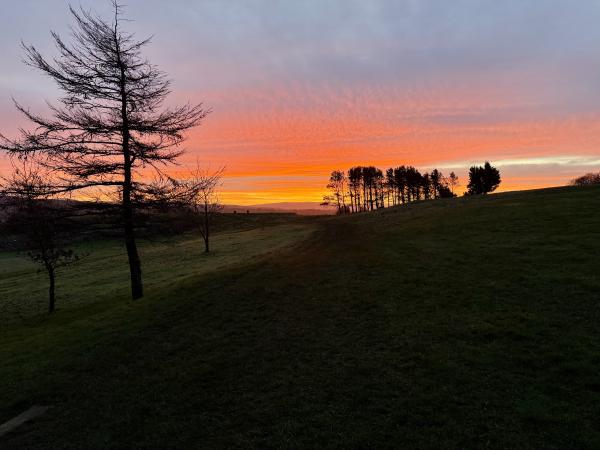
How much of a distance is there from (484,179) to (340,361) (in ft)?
360

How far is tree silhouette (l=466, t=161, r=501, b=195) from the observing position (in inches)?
4104

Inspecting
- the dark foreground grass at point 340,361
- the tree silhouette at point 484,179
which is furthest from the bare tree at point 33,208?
the tree silhouette at point 484,179

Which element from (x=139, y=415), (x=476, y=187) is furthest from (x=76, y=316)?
(x=476, y=187)

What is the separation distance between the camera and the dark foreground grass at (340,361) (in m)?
7.51

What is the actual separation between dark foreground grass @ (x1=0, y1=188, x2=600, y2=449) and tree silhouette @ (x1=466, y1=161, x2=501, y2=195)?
9116 cm

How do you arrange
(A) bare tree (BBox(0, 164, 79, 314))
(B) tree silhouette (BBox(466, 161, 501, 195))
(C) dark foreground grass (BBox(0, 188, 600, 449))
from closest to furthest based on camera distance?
(C) dark foreground grass (BBox(0, 188, 600, 449)) < (A) bare tree (BBox(0, 164, 79, 314)) < (B) tree silhouette (BBox(466, 161, 501, 195))

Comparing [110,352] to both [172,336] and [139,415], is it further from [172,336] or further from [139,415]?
[139,415]

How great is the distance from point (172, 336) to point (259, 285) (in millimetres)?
6194

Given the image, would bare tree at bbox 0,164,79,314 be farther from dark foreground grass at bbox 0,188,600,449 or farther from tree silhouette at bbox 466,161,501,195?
tree silhouette at bbox 466,161,501,195

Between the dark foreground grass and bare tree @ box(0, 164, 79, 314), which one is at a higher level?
bare tree @ box(0, 164, 79, 314)

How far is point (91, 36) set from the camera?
18594 mm

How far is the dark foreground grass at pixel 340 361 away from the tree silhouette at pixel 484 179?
9116 cm

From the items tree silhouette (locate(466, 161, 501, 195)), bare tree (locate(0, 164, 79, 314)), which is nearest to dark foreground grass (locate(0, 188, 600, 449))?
bare tree (locate(0, 164, 79, 314))

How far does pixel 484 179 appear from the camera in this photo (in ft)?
345
